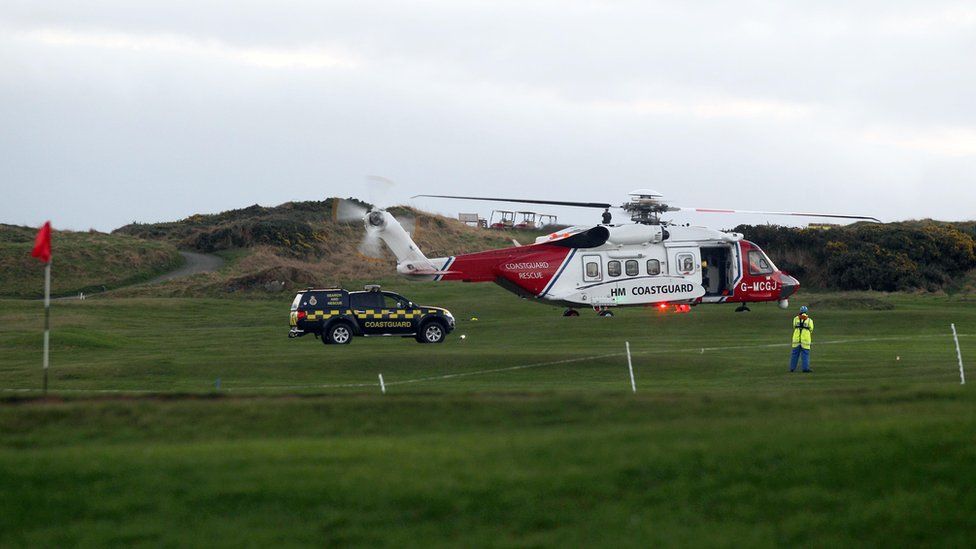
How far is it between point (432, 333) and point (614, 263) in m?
5.83

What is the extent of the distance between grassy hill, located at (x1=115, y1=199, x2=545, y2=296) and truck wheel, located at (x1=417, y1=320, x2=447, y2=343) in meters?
20.8

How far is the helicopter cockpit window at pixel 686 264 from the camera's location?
3522cm

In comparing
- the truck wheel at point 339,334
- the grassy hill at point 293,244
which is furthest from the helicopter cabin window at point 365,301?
the grassy hill at point 293,244

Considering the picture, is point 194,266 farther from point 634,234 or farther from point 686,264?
point 686,264

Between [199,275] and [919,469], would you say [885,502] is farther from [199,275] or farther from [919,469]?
[199,275]

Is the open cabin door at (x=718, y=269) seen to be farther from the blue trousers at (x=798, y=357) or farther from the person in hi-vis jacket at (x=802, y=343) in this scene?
the blue trousers at (x=798, y=357)

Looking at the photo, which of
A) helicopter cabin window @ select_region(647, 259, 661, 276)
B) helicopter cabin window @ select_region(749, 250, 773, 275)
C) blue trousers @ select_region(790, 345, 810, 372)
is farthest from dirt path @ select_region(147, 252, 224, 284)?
blue trousers @ select_region(790, 345, 810, 372)

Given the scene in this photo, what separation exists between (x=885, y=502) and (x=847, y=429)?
5.98 feet

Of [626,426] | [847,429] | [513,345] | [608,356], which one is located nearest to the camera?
[847,429]

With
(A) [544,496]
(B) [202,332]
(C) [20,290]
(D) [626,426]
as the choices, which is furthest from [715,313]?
(C) [20,290]

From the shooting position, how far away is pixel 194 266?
67.9 metres

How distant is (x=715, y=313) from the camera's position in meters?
37.1

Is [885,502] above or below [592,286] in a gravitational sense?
below

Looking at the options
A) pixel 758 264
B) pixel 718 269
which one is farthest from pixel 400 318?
pixel 758 264
